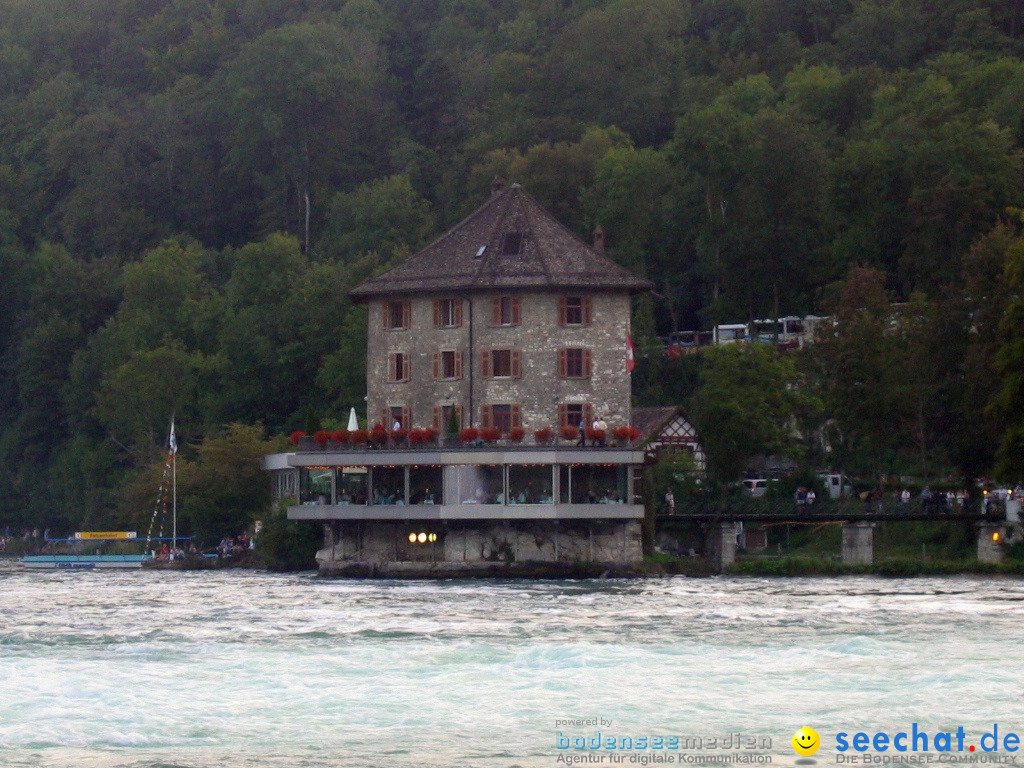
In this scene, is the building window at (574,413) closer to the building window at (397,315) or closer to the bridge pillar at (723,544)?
the bridge pillar at (723,544)

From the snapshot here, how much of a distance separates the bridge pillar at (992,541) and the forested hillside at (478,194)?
3.59 meters

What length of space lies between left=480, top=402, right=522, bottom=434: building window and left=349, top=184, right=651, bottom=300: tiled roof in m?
4.43

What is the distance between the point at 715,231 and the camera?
4488 inches

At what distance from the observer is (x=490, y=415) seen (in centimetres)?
8525

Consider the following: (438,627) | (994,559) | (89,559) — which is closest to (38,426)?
(89,559)

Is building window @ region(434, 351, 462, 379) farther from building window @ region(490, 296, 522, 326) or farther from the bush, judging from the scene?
the bush

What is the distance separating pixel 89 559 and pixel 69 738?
74580 millimetres

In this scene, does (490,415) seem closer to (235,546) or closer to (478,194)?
(235,546)

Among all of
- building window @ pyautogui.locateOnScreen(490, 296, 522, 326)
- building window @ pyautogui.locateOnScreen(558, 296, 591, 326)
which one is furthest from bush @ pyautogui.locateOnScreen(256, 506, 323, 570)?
building window @ pyautogui.locateOnScreen(558, 296, 591, 326)

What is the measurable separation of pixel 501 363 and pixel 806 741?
5636 centimetres

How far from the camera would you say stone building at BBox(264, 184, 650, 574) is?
78.0m

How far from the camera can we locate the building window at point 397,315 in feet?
285

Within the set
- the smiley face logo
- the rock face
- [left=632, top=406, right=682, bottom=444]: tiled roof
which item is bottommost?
the smiley face logo

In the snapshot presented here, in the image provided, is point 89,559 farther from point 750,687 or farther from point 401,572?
point 750,687
